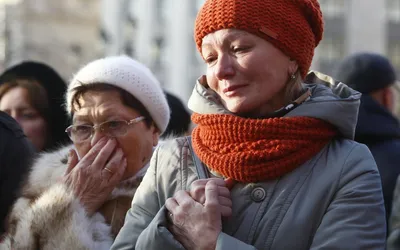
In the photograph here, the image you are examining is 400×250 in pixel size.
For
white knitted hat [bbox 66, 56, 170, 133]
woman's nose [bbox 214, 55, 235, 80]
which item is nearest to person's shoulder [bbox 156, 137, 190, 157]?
woman's nose [bbox 214, 55, 235, 80]

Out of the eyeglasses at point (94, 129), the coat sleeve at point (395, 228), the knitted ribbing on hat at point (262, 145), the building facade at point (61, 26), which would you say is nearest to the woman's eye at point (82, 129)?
the eyeglasses at point (94, 129)

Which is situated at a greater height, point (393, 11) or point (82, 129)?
point (82, 129)

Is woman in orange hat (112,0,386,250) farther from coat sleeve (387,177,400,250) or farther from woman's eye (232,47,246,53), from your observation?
coat sleeve (387,177,400,250)

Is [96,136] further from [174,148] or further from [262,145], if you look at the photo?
[262,145]

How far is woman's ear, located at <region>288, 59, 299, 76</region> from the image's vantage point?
124 inches

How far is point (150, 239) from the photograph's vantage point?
2.95 m

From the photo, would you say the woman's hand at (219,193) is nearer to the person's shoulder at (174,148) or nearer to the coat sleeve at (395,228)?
the person's shoulder at (174,148)

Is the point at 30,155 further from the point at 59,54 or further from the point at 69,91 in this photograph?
the point at 59,54

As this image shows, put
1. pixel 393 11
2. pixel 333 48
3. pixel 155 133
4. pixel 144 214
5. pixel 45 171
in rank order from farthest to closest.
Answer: pixel 393 11 < pixel 333 48 < pixel 155 133 < pixel 45 171 < pixel 144 214

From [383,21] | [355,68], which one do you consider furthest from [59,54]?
[355,68]

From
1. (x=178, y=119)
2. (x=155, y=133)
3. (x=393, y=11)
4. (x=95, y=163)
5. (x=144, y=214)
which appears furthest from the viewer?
(x=393, y=11)

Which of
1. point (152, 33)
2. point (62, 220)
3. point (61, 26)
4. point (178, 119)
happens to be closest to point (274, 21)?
point (62, 220)

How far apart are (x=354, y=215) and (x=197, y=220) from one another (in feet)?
1.72

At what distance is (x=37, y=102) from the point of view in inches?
204
